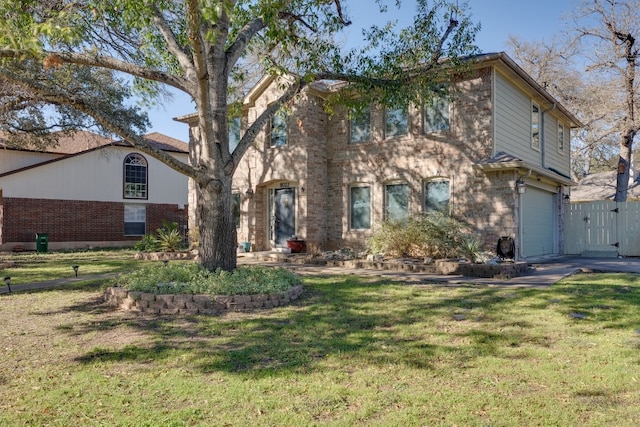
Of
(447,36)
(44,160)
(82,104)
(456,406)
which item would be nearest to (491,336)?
(456,406)

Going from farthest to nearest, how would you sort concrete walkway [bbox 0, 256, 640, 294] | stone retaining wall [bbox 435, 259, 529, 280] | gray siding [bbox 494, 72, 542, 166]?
gray siding [bbox 494, 72, 542, 166]
stone retaining wall [bbox 435, 259, 529, 280]
concrete walkway [bbox 0, 256, 640, 294]

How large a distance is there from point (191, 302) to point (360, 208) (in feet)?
30.6

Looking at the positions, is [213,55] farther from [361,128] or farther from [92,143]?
[92,143]

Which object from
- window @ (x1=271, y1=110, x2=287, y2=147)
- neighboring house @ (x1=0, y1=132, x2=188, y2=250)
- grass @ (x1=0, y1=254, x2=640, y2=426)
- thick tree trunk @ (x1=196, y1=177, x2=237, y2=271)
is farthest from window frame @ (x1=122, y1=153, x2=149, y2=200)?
grass @ (x1=0, y1=254, x2=640, y2=426)

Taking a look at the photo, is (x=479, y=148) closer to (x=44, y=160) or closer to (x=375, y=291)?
(x=375, y=291)

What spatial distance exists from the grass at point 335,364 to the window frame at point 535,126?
378 inches

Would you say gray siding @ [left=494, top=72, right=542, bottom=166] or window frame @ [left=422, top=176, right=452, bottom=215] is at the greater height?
gray siding @ [left=494, top=72, right=542, bottom=166]

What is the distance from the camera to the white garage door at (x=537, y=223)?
14048 mm

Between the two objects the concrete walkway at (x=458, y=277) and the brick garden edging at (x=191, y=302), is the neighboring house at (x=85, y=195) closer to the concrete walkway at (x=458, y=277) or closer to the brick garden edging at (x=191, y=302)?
the concrete walkway at (x=458, y=277)

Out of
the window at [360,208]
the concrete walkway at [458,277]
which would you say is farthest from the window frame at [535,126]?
the window at [360,208]

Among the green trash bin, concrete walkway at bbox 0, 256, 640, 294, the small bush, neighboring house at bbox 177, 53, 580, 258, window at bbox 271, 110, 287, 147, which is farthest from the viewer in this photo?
the green trash bin

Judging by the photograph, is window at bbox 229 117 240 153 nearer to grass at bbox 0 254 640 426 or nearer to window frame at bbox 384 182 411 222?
window frame at bbox 384 182 411 222

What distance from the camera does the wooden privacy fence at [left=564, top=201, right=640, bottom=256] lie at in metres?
16.1

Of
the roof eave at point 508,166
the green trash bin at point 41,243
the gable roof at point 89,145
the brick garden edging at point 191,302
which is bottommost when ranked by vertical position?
→ the brick garden edging at point 191,302
